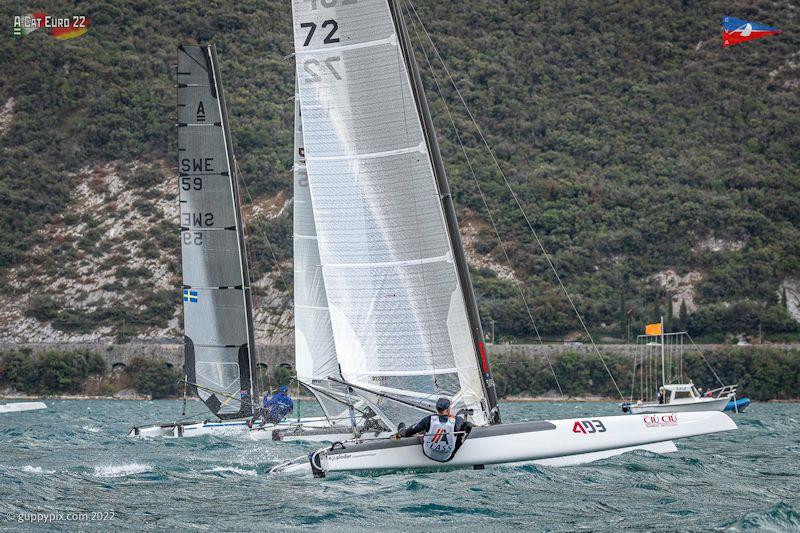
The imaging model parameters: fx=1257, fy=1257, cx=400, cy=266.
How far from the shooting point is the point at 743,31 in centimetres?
9269

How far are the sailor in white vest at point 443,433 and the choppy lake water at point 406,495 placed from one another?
42 cm

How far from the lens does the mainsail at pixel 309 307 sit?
83.0 feet

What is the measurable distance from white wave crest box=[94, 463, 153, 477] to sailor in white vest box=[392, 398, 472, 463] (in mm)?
4918

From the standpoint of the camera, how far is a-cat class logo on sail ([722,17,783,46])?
88463 mm

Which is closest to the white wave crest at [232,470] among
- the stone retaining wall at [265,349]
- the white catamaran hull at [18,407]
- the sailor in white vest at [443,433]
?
the sailor in white vest at [443,433]

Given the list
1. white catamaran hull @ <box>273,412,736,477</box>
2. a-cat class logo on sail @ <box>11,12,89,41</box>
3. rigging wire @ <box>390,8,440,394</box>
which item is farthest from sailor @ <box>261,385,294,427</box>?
a-cat class logo on sail @ <box>11,12,89,41</box>

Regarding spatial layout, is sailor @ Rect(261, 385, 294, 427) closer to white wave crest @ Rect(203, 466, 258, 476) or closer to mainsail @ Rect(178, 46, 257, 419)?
mainsail @ Rect(178, 46, 257, 419)

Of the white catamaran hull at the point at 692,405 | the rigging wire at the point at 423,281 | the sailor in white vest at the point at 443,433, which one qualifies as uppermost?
the rigging wire at the point at 423,281

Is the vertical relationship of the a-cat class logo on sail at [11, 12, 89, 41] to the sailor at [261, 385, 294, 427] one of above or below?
above

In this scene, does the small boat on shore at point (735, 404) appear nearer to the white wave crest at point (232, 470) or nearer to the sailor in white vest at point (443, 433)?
the white wave crest at point (232, 470)

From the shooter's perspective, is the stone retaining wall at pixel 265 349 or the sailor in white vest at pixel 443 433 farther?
the stone retaining wall at pixel 265 349

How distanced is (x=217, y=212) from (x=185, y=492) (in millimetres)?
12765

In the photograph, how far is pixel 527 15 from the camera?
107 m

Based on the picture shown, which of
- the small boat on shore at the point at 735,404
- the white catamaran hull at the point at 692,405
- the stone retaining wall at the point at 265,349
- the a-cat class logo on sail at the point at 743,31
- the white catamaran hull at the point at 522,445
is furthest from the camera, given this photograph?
the a-cat class logo on sail at the point at 743,31
